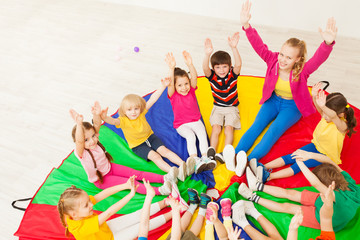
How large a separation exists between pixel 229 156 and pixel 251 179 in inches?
8.9

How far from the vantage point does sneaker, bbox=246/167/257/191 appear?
8.46 feet

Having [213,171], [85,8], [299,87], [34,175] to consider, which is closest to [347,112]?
[299,87]

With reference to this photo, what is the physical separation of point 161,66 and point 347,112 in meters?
2.21

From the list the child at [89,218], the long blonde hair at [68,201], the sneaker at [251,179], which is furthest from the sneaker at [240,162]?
the long blonde hair at [68,201]

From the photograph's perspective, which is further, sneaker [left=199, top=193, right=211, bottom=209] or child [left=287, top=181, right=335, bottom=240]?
sneaker [left=199, top=193, right=211, bottom=209]

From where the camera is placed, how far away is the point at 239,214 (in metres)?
2.44

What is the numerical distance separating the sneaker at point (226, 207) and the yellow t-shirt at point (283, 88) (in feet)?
3.23

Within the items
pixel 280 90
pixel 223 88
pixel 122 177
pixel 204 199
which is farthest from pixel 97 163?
pixel 280 90

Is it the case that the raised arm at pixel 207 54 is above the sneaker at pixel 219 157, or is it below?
above

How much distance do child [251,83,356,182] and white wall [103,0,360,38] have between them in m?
1.93

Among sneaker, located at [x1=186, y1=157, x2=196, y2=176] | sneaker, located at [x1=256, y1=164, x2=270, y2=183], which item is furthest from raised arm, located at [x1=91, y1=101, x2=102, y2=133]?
sneaker, located at [x1=256, y1=164, x2=270, y2=183]

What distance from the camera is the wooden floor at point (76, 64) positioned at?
3.38m

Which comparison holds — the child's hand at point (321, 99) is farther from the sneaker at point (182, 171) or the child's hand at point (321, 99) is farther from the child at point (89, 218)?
the child at point (89, 218)

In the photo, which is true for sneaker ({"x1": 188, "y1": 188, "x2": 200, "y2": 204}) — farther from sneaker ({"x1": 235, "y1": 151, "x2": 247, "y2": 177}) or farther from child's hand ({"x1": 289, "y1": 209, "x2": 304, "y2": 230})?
child's hand ({"x1": 289, "y1": 209, "x2": 304, "y2": 230})
